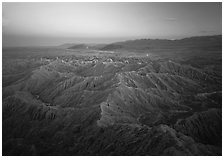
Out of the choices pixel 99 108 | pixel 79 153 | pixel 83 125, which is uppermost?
pixel 99 108

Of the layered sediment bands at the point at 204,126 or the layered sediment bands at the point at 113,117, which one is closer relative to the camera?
the layered sediment bands at the point at 113,117

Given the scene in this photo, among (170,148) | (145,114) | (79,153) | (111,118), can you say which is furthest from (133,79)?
(170,148)

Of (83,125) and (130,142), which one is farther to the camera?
(83,125)

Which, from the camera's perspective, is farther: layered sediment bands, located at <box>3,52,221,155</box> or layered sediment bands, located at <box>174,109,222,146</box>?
layered sediment bands, located at <box>174,109,222,146</box>

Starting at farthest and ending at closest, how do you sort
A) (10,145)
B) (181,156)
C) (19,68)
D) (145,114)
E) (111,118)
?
(19,68) → (145,114) → (111,118) → (10,145) → (181,156)

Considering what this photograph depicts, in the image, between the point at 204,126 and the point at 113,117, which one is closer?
the point at 113,117

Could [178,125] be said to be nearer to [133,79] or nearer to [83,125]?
[83,125]

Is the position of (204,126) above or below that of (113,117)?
below

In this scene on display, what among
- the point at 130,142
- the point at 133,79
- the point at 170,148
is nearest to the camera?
the point at 170,148
